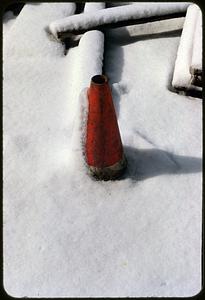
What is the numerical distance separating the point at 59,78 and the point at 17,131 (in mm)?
610

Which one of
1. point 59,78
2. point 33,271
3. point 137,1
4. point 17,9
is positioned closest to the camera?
point 33,271

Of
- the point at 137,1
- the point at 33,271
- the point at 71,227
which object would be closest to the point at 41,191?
the point at 71,227

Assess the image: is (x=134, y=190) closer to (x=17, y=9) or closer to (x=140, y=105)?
(x=140, y=105)

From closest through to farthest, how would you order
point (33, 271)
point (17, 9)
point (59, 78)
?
point (33, 271)
point (59, 78)
point (17, 9)

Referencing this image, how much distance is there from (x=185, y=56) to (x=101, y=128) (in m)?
1.11

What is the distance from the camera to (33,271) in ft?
6.72

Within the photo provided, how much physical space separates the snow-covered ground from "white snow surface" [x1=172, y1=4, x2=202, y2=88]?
0.12m

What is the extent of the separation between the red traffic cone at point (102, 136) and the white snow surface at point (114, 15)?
142 cm

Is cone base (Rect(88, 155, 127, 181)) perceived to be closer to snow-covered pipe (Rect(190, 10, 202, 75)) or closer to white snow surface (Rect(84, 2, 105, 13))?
snow-covered pipe (Rect(190, 10, 202, 75))

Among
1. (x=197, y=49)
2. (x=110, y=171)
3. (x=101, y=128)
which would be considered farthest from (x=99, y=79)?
(x=197, y=49)

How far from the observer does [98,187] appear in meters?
2.34

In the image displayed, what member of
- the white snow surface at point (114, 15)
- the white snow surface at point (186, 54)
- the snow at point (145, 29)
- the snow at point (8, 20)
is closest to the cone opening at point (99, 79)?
the white snow surface at point (186, 54)

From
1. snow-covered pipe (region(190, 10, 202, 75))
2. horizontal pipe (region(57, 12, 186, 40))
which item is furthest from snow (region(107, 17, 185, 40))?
snow-covered pipe (region(190, 10, 202, 75))

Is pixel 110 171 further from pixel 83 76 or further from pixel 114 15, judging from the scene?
pixel 114 15
